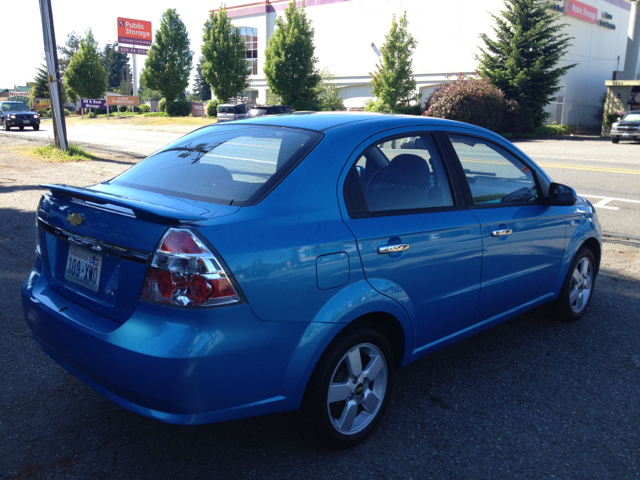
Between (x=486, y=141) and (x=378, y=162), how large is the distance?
105 cm

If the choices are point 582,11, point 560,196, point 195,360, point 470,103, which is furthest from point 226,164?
point 582,11

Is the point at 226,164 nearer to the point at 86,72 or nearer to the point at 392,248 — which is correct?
the point at 392,248

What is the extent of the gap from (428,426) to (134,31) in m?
74.1

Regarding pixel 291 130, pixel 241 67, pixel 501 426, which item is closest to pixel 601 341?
pixel 501 426

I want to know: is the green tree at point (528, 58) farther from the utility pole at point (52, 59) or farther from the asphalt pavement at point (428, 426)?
the asphalt pavement at point (428, 426)

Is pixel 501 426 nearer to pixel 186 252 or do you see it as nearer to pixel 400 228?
pixel 400 228

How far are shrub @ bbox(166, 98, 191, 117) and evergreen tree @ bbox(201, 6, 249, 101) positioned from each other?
4.70 metres

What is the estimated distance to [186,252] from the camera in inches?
88.8

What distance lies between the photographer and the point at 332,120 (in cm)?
320

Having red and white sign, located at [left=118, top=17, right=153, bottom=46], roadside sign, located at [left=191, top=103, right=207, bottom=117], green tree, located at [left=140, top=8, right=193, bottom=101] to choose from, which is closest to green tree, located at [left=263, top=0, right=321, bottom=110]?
roadside sign, located at [left=191, top=103, right=207, bottom=117]

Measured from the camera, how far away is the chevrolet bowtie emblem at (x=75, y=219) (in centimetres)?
268

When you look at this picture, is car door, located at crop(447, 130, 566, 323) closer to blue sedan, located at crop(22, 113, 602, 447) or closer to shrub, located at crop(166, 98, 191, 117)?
blue sedan, located at crop(22, 113, 602, 447)

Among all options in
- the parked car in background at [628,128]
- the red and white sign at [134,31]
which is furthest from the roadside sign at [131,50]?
the parked car in background at [628,128]

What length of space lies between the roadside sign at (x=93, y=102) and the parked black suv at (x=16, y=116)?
2013 cm
